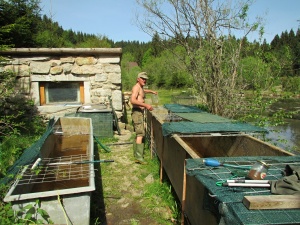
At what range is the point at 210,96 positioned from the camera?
5684 mm

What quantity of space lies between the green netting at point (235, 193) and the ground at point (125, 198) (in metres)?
1.49

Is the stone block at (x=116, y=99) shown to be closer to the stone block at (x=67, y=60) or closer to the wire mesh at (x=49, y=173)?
the stone block at (x=67, y=60)

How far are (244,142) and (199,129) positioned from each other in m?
0.66

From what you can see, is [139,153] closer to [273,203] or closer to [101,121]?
[101,121]

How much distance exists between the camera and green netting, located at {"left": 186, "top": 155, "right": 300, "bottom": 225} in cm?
133

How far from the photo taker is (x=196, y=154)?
2.70m

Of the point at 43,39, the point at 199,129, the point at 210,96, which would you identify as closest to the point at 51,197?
the point at 199,129

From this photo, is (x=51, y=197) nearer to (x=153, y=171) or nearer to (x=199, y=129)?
(x=199, y=129)

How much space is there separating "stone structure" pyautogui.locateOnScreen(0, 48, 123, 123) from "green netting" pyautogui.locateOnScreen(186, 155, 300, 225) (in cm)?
552

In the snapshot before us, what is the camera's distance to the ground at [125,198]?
10.5 feet

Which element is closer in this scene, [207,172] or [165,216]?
[207,172]

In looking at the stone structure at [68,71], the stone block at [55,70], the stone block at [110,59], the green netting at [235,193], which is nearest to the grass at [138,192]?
the green netting at [235,193]

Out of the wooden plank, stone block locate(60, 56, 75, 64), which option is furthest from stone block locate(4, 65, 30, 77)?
the wooden plank

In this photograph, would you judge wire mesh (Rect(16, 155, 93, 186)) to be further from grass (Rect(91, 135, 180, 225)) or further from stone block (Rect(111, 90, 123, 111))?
stone block (Rect(111, 90, 123, 111))
